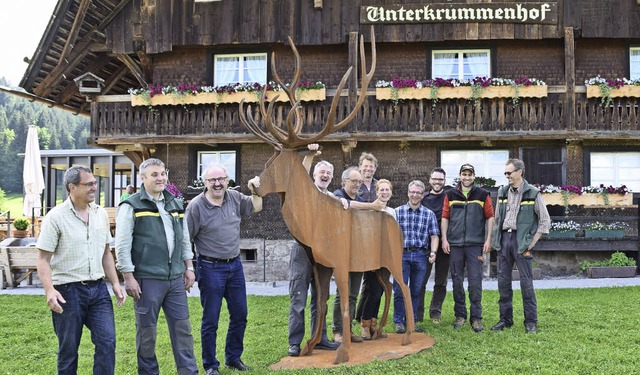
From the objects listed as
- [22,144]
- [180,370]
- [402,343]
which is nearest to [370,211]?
[402,343]

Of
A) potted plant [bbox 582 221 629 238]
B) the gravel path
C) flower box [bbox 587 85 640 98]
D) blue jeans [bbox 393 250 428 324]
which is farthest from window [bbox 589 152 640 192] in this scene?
blue jeans [bbox 393 250 428 324]

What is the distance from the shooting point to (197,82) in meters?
17.0

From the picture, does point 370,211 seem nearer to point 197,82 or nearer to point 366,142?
point 366,142

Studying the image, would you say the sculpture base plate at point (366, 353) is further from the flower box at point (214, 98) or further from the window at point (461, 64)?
the window at point (461, 64)

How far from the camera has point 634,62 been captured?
16.2 metres

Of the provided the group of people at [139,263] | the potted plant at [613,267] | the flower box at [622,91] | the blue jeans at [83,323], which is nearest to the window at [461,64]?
the flower box at [622,91]

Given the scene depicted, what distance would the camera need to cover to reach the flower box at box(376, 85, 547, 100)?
49.0ft

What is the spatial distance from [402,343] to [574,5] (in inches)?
462

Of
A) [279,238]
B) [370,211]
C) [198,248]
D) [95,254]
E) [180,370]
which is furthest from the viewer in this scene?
[279,238]

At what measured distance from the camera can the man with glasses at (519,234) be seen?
7.85m

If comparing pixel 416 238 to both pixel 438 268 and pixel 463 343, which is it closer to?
pixel 438 268

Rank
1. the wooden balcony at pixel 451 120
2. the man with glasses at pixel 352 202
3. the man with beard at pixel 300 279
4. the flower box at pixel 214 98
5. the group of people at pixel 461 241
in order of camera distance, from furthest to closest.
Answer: the flower box at pixel 214 98, the wooden balcony at pixel 451 120, the group of people at pixel 461 241, the man with glasses at pixel 352 202, the man with beard at pixel 300 279

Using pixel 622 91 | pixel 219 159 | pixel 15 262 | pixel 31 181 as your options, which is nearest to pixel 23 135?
pixel 31 181

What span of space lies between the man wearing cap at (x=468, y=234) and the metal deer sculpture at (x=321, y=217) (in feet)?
5.21
